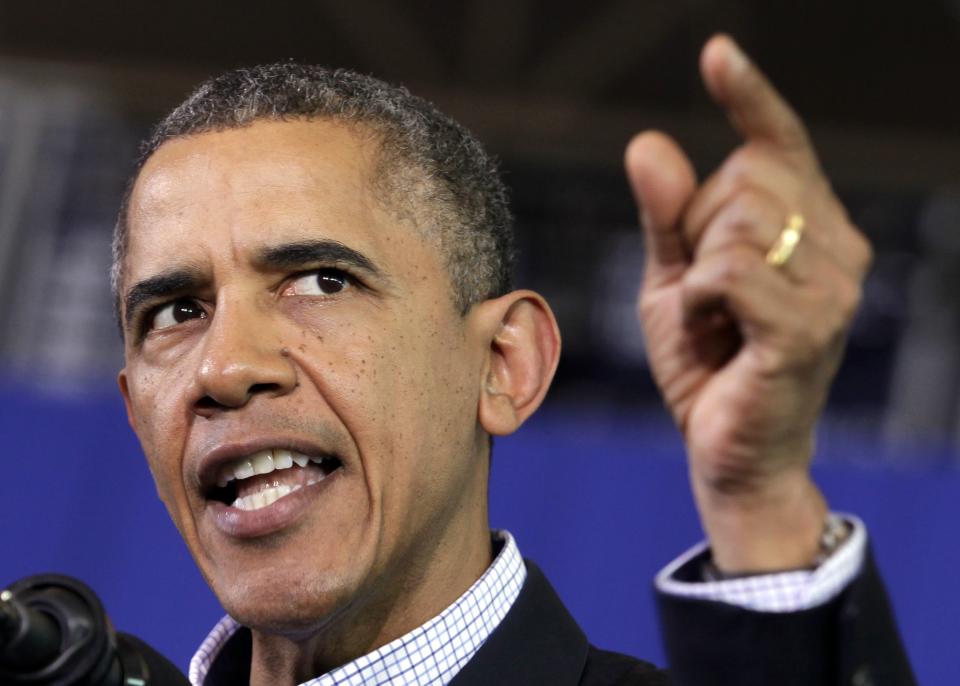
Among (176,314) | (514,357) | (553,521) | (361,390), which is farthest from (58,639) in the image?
(553,521)

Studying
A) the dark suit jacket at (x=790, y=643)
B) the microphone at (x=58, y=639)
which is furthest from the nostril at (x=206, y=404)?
the dark suit jacket at (x=790, y=643)

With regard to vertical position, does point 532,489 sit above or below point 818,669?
above

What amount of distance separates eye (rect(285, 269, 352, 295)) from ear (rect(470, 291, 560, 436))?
182 millimetres

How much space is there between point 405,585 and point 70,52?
4.08 metres

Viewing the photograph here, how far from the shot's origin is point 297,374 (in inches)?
57.7

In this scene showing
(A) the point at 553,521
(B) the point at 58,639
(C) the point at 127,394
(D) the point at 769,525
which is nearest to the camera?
(B) the point at 58,639

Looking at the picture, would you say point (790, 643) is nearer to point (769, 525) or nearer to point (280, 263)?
point (769, 525)

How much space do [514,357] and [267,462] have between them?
14.8 inches

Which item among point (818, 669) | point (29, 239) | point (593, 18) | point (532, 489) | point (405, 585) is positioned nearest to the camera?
point (818, 669)

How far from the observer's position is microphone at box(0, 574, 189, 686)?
0.95 m

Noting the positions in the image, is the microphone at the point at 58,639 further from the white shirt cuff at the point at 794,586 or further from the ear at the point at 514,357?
the ear at the point at 514,357

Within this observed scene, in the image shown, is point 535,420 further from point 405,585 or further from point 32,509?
point 405,585

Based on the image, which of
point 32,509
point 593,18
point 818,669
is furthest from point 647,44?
point 818,669

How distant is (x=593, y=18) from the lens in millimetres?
5172
